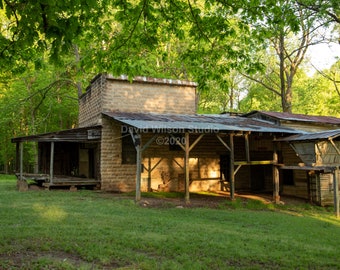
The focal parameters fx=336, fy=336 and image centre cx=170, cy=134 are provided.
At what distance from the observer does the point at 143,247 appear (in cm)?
620

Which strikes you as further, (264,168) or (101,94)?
(264,168)

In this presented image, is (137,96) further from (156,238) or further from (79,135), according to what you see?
(156,238)

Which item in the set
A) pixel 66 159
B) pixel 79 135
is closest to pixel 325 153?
pixel 79 135

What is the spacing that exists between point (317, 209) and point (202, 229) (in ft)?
25.6

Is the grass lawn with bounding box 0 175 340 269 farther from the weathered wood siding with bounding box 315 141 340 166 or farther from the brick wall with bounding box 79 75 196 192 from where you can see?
the brick wall with bounding box 79 75 196 192

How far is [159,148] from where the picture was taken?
17.8m

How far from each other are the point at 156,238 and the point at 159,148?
10950 mm

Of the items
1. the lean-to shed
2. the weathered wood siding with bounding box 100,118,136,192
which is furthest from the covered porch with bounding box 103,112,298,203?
the lean-to shed

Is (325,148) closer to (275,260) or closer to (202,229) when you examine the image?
(202,229)

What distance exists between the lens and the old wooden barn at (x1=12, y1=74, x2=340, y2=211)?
53.5 ft

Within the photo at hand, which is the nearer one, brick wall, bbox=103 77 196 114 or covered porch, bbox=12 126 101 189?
covered porch, bbox=12 126 101 189

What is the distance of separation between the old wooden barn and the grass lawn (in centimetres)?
488

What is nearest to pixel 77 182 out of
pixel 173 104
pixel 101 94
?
pixel 101 94

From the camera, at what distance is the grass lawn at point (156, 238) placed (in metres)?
5.43
